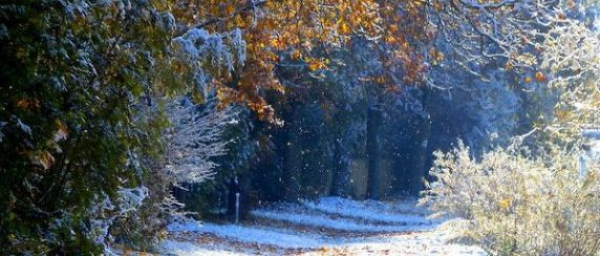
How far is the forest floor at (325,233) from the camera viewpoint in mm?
18469

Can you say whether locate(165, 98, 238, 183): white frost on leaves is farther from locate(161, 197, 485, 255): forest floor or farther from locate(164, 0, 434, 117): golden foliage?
locate(164, 0, 434, 117): golden foliage

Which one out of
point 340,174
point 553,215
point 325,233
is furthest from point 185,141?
point 340,174

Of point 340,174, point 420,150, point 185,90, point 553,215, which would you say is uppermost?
point 420,150

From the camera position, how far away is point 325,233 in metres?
27.6

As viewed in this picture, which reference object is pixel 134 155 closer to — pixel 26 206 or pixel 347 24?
pixel 26 206

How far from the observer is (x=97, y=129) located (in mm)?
5438

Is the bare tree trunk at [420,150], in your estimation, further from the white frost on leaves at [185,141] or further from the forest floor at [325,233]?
the white frost on leaves at [185,141]

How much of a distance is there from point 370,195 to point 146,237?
28392 mm

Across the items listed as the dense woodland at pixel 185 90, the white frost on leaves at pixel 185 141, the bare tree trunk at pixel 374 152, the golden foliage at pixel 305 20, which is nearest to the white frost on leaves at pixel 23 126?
the dense woodland at pixel 185 90

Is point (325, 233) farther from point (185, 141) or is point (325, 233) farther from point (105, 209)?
point (105, 209)

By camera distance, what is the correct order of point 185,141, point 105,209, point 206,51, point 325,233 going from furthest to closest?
1. point 325,233
2. point 185,141
3. point 206,51
4. point 105,209

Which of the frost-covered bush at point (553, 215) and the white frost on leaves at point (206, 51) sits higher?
the white frost on leaves at point (206, 51)

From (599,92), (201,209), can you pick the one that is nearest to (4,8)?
(599,92)

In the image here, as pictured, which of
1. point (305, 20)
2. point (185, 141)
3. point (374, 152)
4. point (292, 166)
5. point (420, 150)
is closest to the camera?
point (305, 20)
